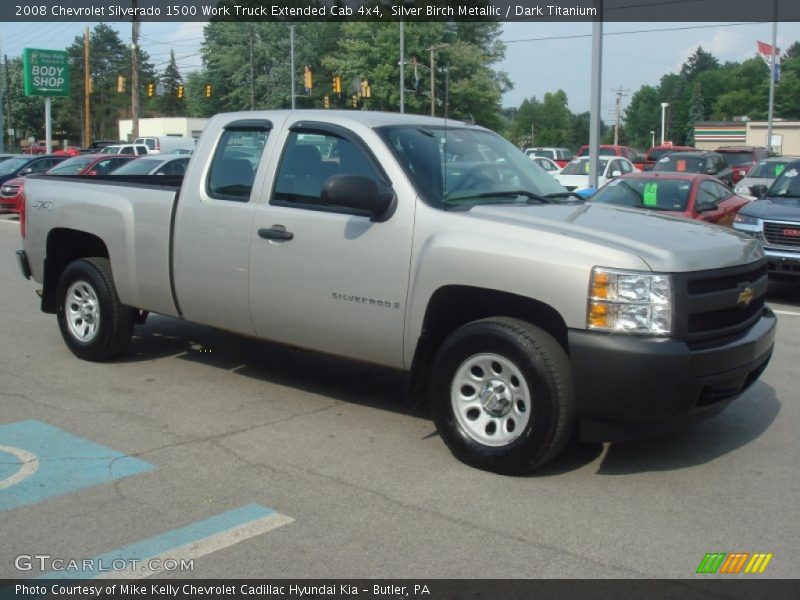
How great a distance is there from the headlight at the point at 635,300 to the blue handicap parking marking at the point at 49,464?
270 cm

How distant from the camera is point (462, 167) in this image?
5914mm

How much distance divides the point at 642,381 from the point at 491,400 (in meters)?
0.88

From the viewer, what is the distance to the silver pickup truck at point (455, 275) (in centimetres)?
470

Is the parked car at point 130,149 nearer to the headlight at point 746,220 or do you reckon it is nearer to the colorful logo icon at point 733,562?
the headlight at point 746,220

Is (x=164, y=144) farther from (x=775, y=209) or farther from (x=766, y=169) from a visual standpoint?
(x=775, y=209)

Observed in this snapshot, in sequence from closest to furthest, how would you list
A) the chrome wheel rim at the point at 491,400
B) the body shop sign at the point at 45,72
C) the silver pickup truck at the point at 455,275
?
the silver pickup truck at the point at 455,275 < the chrome wheel rim at the point at 491,400 < the body shop sign at the point at 45,72

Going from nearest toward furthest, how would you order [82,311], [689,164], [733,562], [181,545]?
[733,562], [181,545], [82,311], [689,164]

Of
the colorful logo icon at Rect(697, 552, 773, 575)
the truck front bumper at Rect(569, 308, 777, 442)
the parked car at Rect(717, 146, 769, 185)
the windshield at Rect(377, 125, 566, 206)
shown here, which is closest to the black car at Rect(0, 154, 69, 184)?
the parked car at Rect(717, 146, 769, 185)

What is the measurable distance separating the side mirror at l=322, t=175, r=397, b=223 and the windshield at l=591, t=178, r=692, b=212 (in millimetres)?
8201

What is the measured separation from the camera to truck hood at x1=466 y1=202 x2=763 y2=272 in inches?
→ 189

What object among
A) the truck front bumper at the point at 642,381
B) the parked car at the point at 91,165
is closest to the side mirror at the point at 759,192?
the truck front bumper at the point at 642,381

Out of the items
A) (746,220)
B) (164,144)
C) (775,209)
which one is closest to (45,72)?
(164,144)

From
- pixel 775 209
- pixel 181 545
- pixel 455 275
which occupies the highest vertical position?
pixel 775 209

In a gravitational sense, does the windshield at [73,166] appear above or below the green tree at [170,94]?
below
